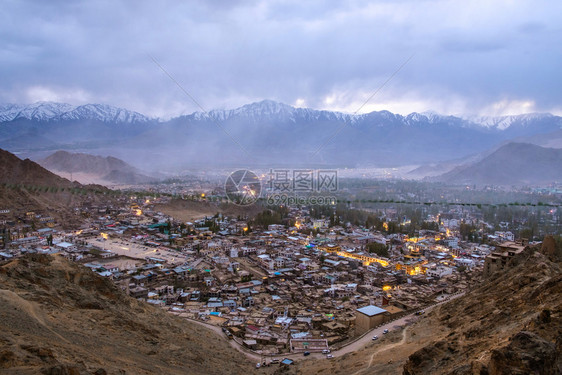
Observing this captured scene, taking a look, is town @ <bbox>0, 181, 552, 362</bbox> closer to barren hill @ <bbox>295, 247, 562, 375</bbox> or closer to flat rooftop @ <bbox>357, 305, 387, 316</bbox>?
flat rooftop @ <bbox>357, 305, 387, 316</bbox>

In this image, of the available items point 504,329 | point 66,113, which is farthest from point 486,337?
point 66,113

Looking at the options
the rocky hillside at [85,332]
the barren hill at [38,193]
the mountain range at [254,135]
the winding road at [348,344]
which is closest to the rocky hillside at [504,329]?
the winding road at [348,344]

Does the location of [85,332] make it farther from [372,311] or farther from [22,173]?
[22,173]

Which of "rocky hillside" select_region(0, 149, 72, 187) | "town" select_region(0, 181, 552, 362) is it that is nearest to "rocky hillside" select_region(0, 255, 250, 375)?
"town" select_region(0, 181, 552, 362)

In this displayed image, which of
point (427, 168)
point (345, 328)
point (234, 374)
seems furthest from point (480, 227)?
point (427, 168)

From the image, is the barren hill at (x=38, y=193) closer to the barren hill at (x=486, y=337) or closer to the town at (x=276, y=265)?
→ the town at (x=276, y=265)
